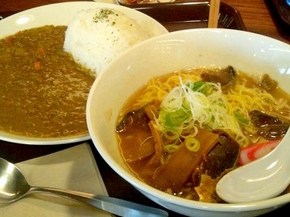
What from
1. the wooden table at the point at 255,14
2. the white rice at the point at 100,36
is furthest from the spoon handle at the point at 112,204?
the wooden table at the point at 255,14

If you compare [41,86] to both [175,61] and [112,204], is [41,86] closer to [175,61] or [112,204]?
[175,61]

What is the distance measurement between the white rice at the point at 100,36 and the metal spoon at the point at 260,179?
3.13 feet

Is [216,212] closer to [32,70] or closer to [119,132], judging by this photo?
[119,132]

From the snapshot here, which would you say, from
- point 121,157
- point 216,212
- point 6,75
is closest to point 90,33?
point 6,75

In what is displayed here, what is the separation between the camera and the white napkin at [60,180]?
1.29 metres

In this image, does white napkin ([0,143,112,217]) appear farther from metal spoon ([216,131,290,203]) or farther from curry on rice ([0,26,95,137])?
metal spoon ([216,131,290,203])

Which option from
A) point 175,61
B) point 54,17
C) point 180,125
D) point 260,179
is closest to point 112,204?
point 180,125

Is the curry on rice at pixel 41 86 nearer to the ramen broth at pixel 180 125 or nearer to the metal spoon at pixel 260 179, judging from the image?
the ramen broth at pixel 180 125

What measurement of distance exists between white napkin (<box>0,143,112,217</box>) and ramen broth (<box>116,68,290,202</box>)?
0.52 feet

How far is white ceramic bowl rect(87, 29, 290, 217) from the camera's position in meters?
1.36

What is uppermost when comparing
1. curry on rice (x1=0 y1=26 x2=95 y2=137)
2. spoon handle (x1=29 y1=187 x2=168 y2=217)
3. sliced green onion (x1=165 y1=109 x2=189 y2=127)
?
sliced green onion (x1=165 y1=109 x2=189 y2=127)

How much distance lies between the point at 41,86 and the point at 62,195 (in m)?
0.66

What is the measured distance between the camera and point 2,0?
91.0 inches

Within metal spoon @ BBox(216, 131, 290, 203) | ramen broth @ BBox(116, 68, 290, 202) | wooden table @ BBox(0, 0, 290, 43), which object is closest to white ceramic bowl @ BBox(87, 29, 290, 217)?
ramen broth @ BBox(116, 68, 290, 202)
